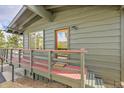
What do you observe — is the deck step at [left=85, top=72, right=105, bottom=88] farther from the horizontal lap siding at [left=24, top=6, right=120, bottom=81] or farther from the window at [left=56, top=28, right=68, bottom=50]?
the window at [left=56, top=28, right=68, bottom=50]

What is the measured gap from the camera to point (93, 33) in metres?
3.84

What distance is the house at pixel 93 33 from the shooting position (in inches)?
130


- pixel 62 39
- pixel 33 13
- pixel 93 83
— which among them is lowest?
pixel 93 83

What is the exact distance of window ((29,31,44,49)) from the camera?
19.9 feet

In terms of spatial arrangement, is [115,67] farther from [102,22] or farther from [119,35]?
[102,22]

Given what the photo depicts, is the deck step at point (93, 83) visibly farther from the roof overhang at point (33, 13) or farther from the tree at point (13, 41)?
the tree at point (13, 41)

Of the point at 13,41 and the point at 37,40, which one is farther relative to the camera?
the point at 13,41

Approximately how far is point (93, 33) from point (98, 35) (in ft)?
0.66

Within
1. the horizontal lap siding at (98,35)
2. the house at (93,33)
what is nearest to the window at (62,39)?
the house at (93,33)

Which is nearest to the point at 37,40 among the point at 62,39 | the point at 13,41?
the point at 62,39

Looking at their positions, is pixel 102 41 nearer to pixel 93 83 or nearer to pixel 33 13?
pixel 93 83

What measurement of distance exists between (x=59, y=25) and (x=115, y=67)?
277cm

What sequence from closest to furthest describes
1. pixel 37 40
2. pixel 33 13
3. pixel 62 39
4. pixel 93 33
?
pixel 93 33, pixel 62 39, pixel 33 13, pixel 37 40

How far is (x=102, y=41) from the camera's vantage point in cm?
363
